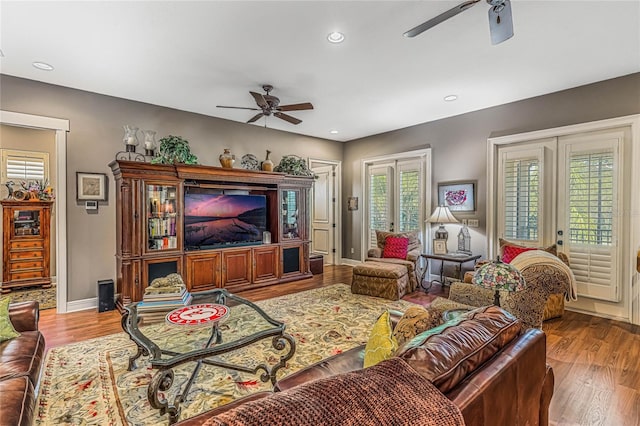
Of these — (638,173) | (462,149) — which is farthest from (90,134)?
(638,173)

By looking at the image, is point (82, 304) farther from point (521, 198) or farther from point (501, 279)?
point (521, 198)

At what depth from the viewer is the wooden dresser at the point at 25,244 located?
4.95 metres

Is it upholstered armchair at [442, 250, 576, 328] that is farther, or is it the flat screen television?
the flat screen television

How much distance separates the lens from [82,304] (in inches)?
159

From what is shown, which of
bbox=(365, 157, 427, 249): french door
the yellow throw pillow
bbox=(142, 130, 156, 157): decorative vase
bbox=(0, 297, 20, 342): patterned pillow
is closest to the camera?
the yellow throw pillow

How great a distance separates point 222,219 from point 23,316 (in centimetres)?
287

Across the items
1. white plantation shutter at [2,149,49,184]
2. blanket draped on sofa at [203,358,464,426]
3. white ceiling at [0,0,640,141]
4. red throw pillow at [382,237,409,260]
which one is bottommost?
red throw pillow at [382,237,409,260]

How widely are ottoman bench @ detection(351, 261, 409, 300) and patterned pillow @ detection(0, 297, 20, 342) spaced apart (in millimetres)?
3646

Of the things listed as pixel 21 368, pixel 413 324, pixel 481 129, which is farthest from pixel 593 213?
pixel 21 368

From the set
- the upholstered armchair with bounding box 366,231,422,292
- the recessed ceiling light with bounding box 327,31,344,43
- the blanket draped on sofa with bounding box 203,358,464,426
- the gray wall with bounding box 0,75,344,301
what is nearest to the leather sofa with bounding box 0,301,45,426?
the blanket draped on sofa with bounding box 203,358,464,426

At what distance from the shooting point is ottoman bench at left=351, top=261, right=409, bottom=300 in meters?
4.32

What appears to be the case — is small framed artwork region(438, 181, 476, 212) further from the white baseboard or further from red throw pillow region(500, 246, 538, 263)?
the white baseboard

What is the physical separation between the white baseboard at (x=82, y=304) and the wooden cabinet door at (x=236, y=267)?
65.3 inches

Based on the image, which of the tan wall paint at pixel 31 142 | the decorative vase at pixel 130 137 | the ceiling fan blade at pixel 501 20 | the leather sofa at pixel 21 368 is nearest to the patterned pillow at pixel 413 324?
the leather sofa at pixel 21 368
